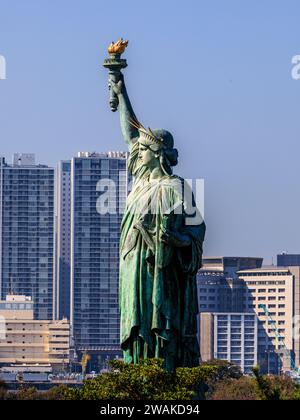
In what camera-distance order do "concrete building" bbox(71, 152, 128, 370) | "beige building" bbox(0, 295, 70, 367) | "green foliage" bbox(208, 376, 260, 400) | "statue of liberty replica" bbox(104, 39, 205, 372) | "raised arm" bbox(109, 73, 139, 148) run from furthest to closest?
"concrete building" bbox(71, 152, 128, 370)
"beige building" bbox(0, 295, 70, 367)
"green foliage" bbox(208, 376, 260, 400)
"raised arm" bbox(109, 73, 139, 148)
"statue of liberty replica" bbox(104, 39, 205, 372)

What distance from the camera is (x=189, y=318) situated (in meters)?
A: 26.2

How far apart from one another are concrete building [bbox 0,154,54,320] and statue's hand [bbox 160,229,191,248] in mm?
146198

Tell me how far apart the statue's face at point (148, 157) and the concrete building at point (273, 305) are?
134 metres

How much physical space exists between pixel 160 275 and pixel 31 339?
5486 inches

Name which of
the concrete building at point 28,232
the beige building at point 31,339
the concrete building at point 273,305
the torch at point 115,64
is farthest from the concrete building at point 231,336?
the torch at point 115,64

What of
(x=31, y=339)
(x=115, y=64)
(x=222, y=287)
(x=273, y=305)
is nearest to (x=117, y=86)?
(x=115, y=64)

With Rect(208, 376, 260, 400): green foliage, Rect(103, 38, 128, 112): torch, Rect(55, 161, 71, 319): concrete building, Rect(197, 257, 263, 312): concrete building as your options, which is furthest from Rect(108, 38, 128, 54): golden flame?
Rect(55, 161, 71, 319): concrete building

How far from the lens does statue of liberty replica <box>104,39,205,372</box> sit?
2584cm

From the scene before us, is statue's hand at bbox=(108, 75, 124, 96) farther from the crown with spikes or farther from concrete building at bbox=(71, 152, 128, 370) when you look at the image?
concrete building at bbox=(71, 152, 128, 370)

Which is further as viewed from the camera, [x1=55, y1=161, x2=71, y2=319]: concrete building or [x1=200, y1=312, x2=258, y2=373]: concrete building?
[x1=55, y1=161, x2=71, y2=319]: concrete building

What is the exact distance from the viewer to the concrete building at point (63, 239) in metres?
182

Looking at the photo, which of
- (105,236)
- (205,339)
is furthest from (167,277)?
(105,236)
